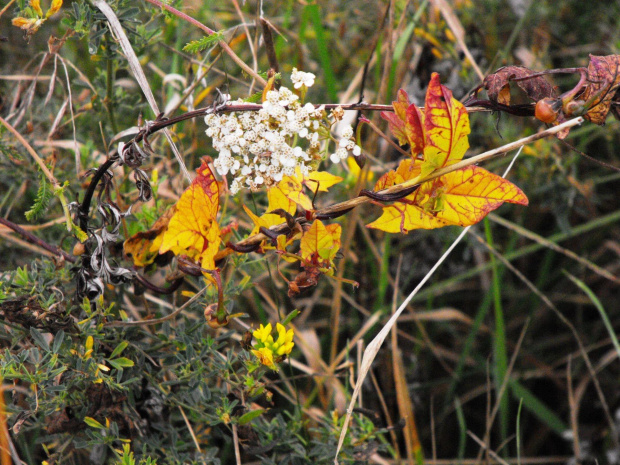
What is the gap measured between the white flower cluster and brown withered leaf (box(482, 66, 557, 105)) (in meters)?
0.17

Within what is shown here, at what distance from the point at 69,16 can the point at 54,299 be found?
18.1 inches

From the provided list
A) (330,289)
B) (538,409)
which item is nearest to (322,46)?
(330,289)

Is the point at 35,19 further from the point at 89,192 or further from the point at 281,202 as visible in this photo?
the point at 281,202

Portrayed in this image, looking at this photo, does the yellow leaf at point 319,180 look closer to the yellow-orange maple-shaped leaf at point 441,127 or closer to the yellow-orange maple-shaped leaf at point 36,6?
the yellow-orange maple-shaped leaf at point 441,127

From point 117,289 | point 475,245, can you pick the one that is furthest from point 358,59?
point 117,289

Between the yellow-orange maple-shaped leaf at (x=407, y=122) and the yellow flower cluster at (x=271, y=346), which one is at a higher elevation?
the yellow-orange maple-shaped leaf at (x=407, y=122)

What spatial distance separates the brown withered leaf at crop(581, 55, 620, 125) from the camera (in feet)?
2.03

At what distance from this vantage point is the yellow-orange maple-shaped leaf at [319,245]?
24.9 inches

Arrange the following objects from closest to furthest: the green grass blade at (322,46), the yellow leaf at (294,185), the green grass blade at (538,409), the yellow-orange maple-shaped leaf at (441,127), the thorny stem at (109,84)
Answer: the yellow-orange maple-shaped leaf at (441,127)
the yellow leaf at (294,185)
the thorny stem at (109,84)
the green grass blade at (322,46)
the green grass blade at (538,409)

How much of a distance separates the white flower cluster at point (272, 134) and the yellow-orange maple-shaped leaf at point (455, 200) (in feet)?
0.30

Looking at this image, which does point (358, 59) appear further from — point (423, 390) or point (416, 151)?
point (416, 151)

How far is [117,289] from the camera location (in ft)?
3.07

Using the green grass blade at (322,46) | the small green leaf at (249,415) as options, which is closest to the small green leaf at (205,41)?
the small green leaf at (249,415)

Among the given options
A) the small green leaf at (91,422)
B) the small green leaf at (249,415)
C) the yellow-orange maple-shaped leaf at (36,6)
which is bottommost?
the small green leaf at (91,422)
